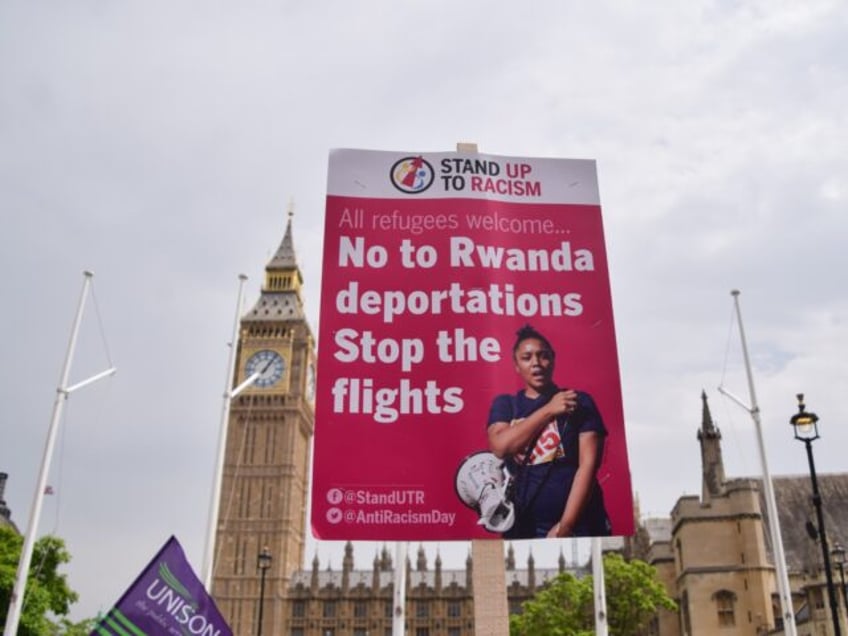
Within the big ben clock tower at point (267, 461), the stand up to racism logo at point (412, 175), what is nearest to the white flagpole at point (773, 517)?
the stand up to racism logo at point (412, 175)

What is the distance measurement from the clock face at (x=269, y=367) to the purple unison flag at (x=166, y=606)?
8995 cm

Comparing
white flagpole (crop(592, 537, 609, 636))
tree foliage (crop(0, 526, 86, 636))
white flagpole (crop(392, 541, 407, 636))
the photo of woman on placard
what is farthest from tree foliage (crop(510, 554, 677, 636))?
the photo of woman on placard

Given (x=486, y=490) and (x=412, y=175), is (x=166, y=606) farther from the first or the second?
(x=412, y=175)

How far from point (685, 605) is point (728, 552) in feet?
13.3

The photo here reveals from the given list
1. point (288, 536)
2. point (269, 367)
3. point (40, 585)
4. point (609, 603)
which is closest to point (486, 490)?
point (40, 585)

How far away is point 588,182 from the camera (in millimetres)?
10641

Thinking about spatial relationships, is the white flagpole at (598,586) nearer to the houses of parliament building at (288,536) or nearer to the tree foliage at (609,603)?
the tree foliage at (609,603)

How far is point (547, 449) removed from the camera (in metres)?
9.46

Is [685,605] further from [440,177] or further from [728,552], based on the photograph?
[440,177]

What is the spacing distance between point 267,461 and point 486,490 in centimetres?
8973

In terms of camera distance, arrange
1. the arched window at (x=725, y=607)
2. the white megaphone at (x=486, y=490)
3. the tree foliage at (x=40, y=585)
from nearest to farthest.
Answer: the white megaphone at (x=486, y=490) < the tree foliage at (x=40, y=585) < the arched window at (x=725, y=607)

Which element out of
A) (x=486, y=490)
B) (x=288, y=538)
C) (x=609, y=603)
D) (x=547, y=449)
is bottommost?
(x=486, y=490)

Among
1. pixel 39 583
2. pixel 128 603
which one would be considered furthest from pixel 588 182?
pixel 39 583

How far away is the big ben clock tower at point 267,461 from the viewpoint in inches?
3543
